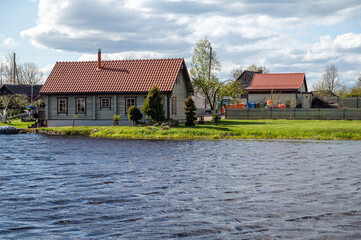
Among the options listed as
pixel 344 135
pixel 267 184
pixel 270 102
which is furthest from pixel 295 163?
pixel 270 102

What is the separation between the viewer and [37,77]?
11144 cm

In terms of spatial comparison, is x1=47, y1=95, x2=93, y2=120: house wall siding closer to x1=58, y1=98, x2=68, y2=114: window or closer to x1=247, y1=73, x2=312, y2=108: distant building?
x1=58, y1=98, x2=68, y2=114: window

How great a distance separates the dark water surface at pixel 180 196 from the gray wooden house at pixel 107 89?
17.0 metres

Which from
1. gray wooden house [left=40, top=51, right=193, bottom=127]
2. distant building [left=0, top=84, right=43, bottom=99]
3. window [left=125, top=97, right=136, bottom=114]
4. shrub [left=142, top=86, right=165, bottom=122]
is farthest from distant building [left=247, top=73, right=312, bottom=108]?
distant building [left=0, top=84, right=43, bottom=99]

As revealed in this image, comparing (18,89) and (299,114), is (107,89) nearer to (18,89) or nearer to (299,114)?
(299,114)

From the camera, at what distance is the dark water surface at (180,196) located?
895 cm

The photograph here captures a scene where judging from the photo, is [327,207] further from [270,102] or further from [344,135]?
[270,102]

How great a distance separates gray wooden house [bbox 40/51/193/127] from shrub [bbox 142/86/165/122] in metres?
2.04

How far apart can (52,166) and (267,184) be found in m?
8.52

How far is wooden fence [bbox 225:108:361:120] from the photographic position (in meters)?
43.6

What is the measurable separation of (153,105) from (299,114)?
652 inches

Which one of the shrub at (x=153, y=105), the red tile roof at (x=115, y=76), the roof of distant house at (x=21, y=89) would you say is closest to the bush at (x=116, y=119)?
the red tile roof at (x=115, y=76)

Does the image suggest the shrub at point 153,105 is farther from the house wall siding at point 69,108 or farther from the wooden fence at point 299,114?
the wooden fence at point 299,114

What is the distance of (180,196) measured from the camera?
473 inches
